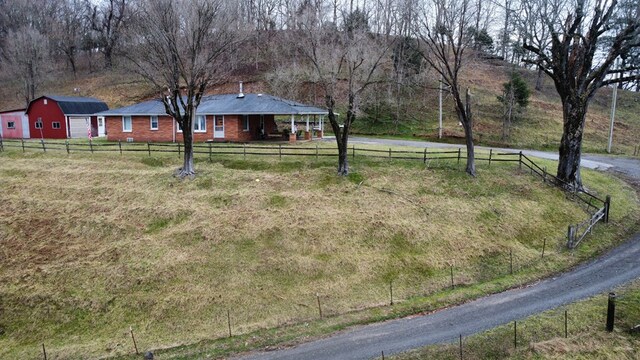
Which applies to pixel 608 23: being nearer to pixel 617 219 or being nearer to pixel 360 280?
pixel 617 219

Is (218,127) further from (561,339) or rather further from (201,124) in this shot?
(561,339)

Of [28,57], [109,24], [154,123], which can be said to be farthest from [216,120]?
[109,24]

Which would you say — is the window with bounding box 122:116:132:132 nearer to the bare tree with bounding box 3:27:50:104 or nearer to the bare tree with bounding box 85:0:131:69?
the bare tree with bounding box 3:27:50:104

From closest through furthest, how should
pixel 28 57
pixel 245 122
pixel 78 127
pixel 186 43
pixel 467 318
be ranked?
pixel 467 318 < pixel 186 43 < pixel 245 122 < pixel 78 127 < pixel 28 57

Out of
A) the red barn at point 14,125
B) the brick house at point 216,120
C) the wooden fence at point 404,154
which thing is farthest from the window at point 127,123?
the red barn at point 14,125

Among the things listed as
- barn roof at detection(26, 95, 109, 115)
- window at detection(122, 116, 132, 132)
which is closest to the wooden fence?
window at detection(122, 116, 132, 132)

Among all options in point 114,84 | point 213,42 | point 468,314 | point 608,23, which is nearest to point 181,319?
point 468,314

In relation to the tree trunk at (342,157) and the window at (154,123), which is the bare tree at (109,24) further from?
the tree trunk at (342,157)
